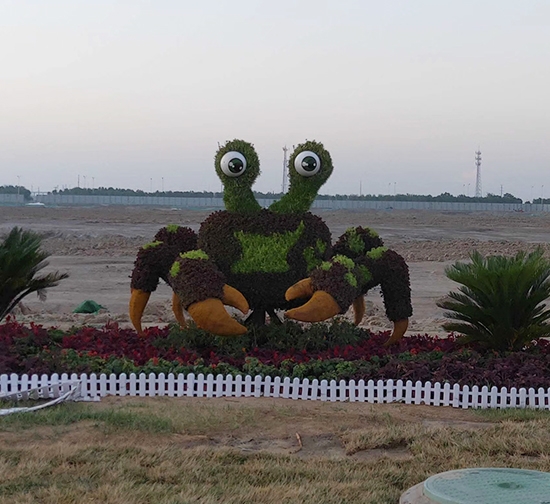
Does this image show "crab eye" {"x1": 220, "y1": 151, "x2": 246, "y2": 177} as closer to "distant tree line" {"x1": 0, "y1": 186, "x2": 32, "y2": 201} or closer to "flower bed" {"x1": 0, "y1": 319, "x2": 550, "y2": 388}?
"flower bed" {"x1": 0, "y1": 319, "x2": 550, "y2": 388}

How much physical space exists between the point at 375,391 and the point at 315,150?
10.2ft

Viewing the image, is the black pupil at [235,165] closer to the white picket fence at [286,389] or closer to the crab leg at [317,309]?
the crab leg at [317,309]

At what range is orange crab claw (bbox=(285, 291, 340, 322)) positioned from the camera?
8.93 m

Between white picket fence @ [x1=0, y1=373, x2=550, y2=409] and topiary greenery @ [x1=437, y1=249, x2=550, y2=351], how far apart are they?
1.16 meters

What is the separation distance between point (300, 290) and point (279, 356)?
0.77 metres

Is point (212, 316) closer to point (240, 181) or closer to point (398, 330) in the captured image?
point (240, 181)

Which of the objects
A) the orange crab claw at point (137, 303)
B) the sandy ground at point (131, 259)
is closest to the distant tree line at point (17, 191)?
the sandy ground at point (131, 259)

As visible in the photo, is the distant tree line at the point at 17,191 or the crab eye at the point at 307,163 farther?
the distant tree line at the point at 17,191

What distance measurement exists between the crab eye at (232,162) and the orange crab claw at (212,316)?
1688mm

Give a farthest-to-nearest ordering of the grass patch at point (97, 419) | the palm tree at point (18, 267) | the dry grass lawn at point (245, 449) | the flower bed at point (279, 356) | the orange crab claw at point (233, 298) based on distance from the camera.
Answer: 1. the palm tree at point (18, 267)
2. the orange crab claw at point (233, 298)
3. the flower bed at point (279, 356)
4. the grass patch at point (97, 419)
5. the dry grass lawn at point (245, 449)

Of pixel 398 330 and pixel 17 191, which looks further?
pixel 17 191

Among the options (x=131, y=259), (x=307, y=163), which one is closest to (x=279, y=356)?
(x=307, y=163)

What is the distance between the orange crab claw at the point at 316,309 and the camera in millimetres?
8930

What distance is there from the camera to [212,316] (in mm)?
8969
